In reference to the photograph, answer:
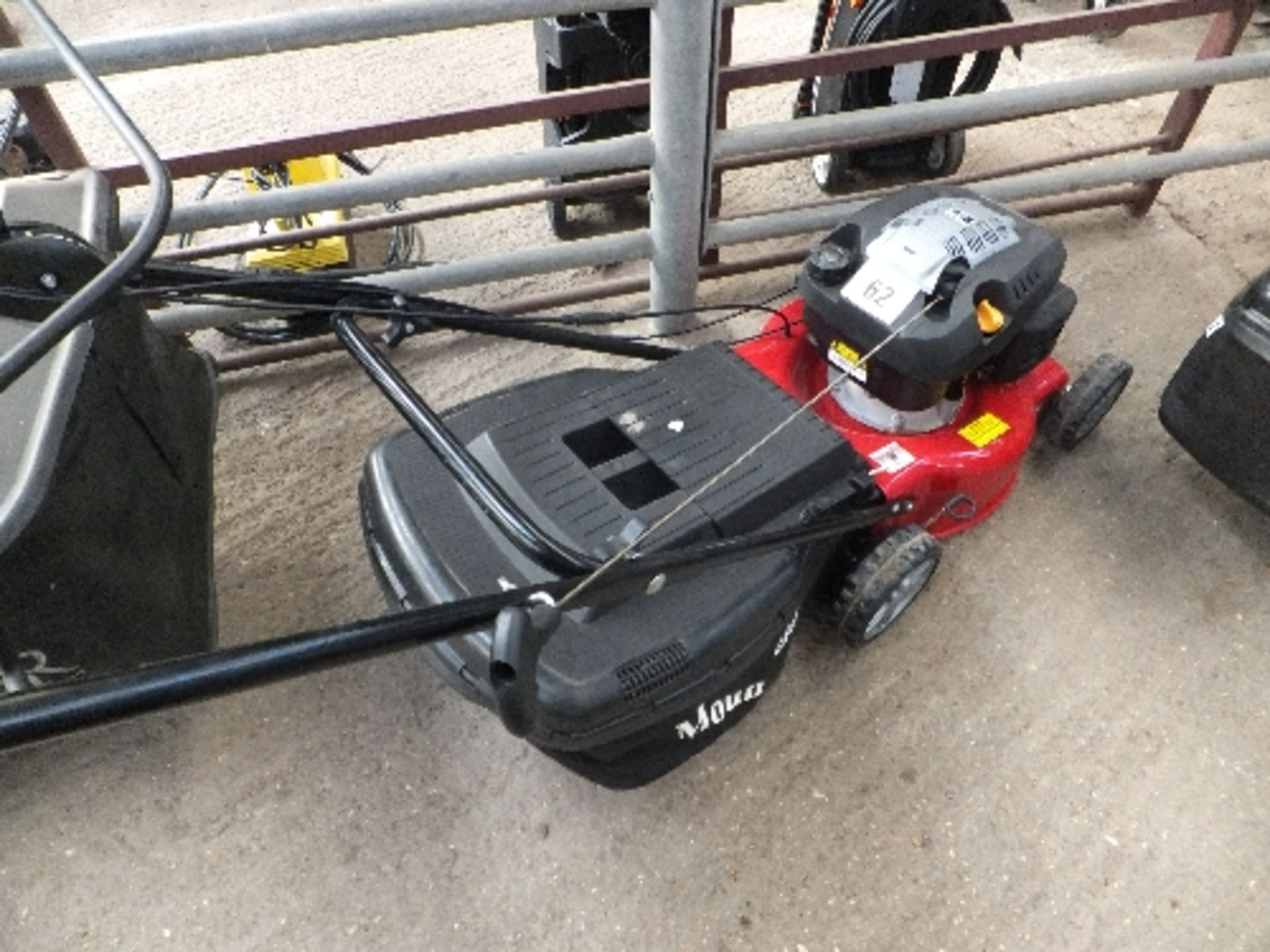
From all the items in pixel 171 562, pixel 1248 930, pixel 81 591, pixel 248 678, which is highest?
pixel 248 678

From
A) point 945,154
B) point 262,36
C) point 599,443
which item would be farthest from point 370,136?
point 945,154

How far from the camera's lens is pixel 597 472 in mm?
993

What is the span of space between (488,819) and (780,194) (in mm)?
1410

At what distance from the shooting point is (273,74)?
2328 mm

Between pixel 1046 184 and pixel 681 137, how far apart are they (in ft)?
2.46

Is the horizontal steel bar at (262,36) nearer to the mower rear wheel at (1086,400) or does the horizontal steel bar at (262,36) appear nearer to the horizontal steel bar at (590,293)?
the horizontal steel bar at (590,293)

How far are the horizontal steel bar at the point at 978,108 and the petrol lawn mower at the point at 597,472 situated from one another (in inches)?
11.0

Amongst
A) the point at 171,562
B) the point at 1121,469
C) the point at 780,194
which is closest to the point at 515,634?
the point at 171,562

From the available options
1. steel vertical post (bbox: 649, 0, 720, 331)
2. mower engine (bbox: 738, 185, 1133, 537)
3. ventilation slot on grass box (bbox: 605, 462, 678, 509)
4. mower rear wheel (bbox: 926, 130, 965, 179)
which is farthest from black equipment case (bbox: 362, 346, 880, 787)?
mower rear wheel (bbox: 926, 130, 965, 179)

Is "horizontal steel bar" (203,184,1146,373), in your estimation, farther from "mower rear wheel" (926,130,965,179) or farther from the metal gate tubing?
"mower rear wheel" (926,130,965,179)

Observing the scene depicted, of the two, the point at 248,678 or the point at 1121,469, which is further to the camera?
the point at 1121,469

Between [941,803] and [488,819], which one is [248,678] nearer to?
[488,819]

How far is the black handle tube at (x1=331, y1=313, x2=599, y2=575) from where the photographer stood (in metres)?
0.79

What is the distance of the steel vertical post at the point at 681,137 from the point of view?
3.80 ft
